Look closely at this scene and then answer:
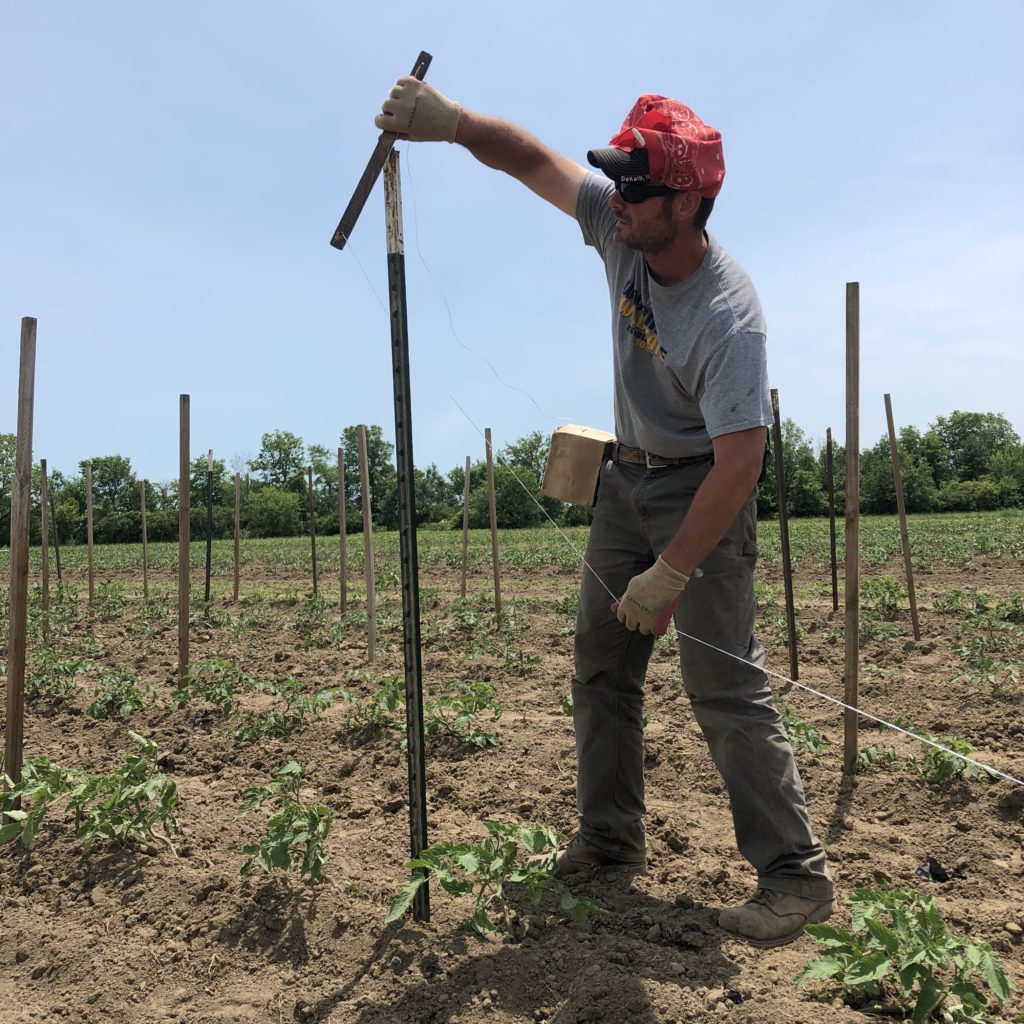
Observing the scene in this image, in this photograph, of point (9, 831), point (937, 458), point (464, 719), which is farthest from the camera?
point (937, 458)

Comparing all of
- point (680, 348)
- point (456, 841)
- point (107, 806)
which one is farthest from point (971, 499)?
point (107, 806)

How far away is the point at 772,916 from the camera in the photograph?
8.00ft

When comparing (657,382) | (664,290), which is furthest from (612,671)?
(664,290)

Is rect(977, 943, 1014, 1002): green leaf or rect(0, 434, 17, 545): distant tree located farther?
rect(0, 434, 17, 545): distant tree

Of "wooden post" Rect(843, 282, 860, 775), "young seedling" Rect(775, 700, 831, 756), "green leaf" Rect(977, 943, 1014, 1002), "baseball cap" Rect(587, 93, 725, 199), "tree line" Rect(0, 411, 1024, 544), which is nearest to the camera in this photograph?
"green leaf" Rect(977, 943, 1014, 1002)

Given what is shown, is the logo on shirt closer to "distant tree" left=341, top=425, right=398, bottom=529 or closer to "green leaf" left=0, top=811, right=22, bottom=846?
"green leaf" left=0, top=811, right=22, bottom=846

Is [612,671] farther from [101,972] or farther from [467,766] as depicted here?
[101,972]

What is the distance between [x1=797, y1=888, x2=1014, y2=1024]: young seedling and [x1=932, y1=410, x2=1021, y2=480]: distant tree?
2521 inches

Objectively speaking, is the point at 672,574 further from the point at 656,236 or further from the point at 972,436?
the point at 972,436

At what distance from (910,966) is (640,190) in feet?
6.84

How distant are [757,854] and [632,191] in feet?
6.53

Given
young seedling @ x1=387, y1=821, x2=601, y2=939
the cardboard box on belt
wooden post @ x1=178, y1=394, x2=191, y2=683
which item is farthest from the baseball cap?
wooden post @ x1=178, y1=394, x2=191, y2=683

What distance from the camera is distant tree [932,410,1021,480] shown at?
Result: 60469 millimetres

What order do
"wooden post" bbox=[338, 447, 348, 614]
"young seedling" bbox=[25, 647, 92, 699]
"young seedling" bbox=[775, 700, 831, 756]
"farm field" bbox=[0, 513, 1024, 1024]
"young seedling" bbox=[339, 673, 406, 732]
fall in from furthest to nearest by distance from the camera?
"wooden post" bbox=[338, 447, 348, 614], "young seedling" bbox=[25, 647, 92, 699], "young seedling" bbox=[339, 673, 406, 732], "young seedling" bbox=[775, 700, 831, 756], "farm field" bbox=[0, 513, 1024, 1024]
